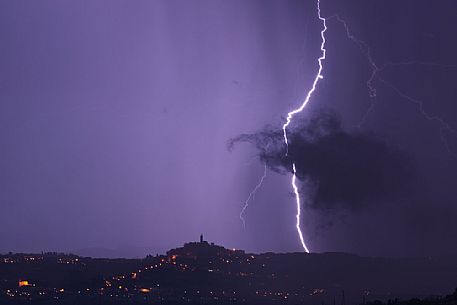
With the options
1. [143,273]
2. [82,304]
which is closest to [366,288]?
[143,273]

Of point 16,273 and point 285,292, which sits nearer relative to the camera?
point 285,292

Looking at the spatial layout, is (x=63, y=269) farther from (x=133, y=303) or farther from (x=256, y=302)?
(x=256, y=302)

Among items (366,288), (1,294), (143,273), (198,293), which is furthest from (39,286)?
(366,288)

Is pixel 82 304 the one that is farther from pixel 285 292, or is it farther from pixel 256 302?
pixel 285 292

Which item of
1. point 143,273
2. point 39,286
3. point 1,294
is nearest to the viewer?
point 1,294

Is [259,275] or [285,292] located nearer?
[285,292]

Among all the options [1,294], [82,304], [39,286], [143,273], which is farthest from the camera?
[143,273]

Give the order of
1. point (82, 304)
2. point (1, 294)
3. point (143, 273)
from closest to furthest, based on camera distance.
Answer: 1. point (82, 304)
2. point (1, 294)
3. point (143, 273)

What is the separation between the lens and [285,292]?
117625 mm

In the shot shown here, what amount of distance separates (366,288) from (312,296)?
1359 cm

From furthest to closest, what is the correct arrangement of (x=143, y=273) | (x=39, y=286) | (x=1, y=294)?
(x=143, y=273) → (x=39, y=286) → (x=1, y=294)

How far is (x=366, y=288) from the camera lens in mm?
123500

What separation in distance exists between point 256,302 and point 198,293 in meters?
12.8

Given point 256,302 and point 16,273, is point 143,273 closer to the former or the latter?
point 16,273
